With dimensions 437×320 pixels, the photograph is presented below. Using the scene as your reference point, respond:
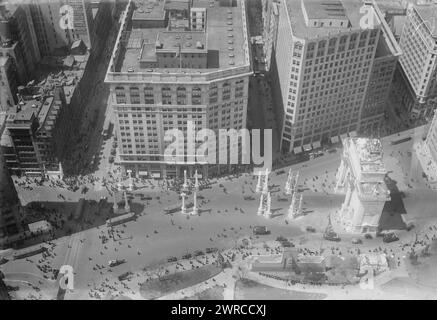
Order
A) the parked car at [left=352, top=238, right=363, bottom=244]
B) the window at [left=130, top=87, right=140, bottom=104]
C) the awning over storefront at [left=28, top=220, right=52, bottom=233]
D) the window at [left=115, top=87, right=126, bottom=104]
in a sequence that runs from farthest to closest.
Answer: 1. the parked car at [left=352, top=238, right=363, bottom=244]
2. the awning over storefront at [left=28, top=220, right=52, bottom=233]
3. the window at [left=115, top=87, right=126, bottom=104]
4. the window at [left=130, top=87, right=140, bottom=104]

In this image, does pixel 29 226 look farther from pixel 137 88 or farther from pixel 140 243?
pixel 137 88

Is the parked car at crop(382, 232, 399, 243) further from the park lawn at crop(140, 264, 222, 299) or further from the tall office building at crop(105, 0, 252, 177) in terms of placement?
the tall office building at crop(105, 0, 252, 177)

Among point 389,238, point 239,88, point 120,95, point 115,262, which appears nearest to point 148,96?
point 120,95

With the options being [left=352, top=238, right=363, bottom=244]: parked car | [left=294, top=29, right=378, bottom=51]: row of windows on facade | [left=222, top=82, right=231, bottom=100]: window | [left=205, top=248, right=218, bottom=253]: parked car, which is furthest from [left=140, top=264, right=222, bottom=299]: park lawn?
[left=294, top=29, right=378, bottom=51]: row of windows on facade

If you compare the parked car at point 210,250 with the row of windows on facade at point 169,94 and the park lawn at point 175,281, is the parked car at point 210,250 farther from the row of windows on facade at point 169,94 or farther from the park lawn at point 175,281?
the row of windows on facade at point 169,94

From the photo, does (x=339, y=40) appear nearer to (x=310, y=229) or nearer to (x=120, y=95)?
(x=310, y=229)

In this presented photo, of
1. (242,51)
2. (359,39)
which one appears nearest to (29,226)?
(242,51)
